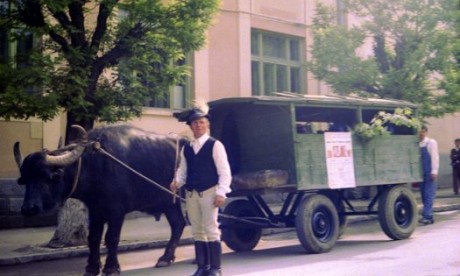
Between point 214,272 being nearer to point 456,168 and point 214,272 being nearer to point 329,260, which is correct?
point 329,260

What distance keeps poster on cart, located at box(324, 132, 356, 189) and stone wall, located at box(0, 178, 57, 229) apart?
22.2 ft

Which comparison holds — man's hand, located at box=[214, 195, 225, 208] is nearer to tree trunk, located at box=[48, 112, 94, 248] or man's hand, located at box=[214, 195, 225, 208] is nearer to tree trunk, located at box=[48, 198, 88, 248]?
tree trunk, located at box=[48, 112, 94, 248]

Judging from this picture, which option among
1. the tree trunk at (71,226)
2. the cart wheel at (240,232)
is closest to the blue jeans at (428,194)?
the cart wheel at (240,232)

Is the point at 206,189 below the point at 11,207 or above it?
above

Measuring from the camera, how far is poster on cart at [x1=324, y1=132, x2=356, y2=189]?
10641 mm

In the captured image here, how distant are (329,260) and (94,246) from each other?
319cm

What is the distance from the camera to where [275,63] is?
70.8 ft

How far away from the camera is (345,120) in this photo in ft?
39.8

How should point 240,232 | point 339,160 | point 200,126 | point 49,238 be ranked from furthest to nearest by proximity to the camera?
1. point 49,238
2. point 240,232
3. point 339,160
4. point 200,126

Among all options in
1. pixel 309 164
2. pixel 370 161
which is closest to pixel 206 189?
pixel 309 164

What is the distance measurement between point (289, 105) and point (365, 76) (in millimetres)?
8096

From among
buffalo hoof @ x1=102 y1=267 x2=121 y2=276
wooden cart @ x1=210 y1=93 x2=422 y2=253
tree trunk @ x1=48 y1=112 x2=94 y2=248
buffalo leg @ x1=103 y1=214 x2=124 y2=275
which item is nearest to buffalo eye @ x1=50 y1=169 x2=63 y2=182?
buffalo leg @ x1=103 y1=214 x2=124 y2=275

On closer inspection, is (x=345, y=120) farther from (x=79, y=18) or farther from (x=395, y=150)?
(x=79, y=18)

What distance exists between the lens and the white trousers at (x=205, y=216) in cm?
799
